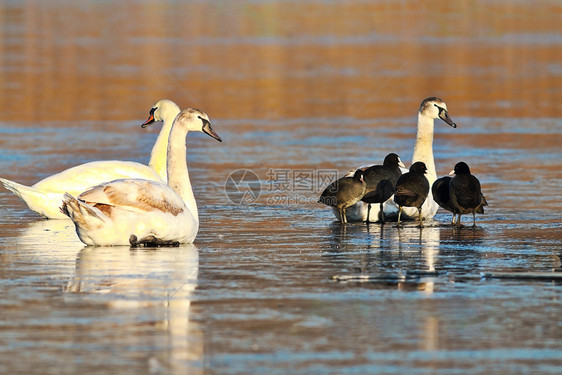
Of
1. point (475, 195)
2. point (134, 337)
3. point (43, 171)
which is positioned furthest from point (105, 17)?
point (134, 337)

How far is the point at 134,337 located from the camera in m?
7.68

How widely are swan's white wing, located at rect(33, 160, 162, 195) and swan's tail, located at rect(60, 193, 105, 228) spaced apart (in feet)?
8.06

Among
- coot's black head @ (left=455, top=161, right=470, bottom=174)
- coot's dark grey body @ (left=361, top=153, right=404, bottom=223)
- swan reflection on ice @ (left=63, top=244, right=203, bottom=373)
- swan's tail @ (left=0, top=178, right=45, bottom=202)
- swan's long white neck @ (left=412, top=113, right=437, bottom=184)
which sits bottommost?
swan reflection on ice @ (left=63, top=244, right=203, bottom=373)

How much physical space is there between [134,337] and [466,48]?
116ft

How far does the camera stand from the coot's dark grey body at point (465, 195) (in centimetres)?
1288

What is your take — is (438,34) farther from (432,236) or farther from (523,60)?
(432,236)

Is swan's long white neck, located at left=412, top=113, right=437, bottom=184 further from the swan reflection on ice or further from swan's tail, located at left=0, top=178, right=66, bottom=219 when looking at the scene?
swan's tail, located at left=0, top=178, right=66, bottom=219

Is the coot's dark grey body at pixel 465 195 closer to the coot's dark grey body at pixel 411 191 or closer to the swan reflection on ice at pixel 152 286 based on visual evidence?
the coot's dark grey body at pixel 411 191

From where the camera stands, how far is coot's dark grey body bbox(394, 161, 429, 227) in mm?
13109

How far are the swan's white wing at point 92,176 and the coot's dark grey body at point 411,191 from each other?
2827 mm

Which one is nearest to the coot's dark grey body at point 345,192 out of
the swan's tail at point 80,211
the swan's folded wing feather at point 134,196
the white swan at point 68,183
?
the white swan at point 68,183

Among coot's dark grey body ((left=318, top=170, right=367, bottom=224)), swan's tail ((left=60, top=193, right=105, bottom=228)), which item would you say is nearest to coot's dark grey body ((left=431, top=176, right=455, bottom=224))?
coot's dark grey body ((left=318, top=170, right=367, bottom=224))

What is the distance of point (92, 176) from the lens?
13.7m

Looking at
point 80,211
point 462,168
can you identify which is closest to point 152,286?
point 80,211
